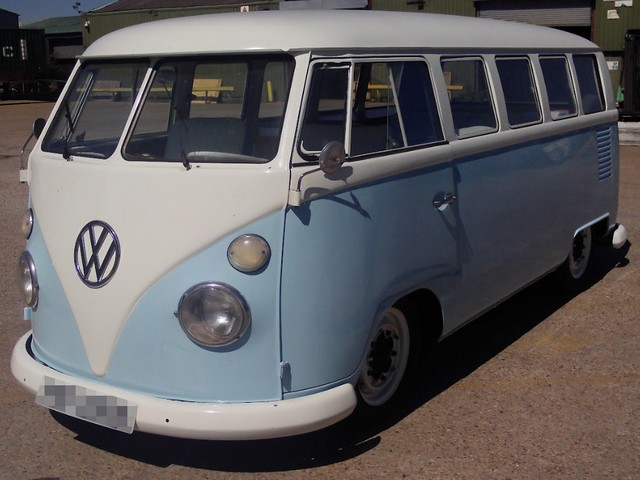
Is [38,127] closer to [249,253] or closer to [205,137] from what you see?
[205,137]

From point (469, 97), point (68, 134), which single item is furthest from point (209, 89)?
point (469, 97)

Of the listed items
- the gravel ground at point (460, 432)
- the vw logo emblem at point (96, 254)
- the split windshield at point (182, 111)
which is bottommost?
the gravel ground at point (460, 432)

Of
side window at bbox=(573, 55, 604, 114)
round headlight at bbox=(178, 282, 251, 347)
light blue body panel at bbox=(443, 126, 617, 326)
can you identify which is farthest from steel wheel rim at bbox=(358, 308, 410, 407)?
side window at bbox=(573, 55, 604, 114)

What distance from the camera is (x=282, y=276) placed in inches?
137

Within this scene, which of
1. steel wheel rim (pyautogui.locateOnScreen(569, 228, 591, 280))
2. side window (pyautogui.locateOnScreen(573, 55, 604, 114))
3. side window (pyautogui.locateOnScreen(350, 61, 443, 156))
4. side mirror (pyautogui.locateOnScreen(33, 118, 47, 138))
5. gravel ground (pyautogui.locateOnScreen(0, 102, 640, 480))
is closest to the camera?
gravel ground (pyautogui.locateOnScreen(0, 102, 640, 480))

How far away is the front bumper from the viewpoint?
342 centimetres

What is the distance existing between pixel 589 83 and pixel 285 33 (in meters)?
3.45

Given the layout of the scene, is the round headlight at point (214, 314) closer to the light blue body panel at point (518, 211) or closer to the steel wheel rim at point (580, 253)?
the light blue body panel at point (518, 211)

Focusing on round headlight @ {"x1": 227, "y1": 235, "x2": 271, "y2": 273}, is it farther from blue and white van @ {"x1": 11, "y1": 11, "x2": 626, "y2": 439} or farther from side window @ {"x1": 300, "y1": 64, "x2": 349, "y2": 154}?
side window @ {"x1": 300, "y1": 64, "x2": 349, "y2": 154}

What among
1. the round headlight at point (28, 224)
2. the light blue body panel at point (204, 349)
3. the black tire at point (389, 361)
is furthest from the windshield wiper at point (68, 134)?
the black tire at point (389, 361)

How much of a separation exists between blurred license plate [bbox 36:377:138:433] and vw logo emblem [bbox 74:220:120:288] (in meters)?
0.47

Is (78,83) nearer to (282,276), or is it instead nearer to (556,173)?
(282,276)

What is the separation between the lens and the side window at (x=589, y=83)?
20.3ft

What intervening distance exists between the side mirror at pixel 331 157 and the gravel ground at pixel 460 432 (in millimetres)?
1281
